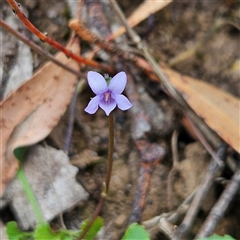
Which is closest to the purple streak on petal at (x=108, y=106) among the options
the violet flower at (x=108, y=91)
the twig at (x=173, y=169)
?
the violet flower at (x=108, y=91)

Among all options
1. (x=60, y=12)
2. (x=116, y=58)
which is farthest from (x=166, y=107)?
(x=60, y=12)

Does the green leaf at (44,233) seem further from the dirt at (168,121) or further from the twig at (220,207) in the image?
the twig at (220,207)

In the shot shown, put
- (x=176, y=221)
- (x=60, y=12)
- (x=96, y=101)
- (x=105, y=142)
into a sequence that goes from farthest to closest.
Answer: (x=60, y=12)
(x=105, y=142)
(x=176, y=221)
(x=96, y=101)

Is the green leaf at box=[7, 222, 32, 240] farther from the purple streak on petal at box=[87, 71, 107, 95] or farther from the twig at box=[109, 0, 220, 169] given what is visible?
the twig at box=[109, 0, 220, 169]

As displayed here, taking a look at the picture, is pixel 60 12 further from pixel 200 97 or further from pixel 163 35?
pixel 200 97

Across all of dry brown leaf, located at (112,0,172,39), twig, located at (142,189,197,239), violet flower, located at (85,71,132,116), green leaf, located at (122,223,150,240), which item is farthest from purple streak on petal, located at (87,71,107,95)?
dry brown leaf, located at (112,0,172,39)

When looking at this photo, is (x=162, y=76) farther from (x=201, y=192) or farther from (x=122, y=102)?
(x=122, y=102)

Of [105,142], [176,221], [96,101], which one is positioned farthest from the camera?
[105,142]
